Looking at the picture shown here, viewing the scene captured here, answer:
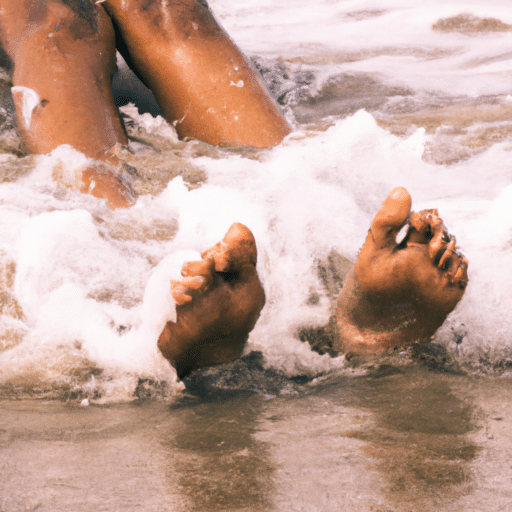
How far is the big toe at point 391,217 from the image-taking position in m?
1.24

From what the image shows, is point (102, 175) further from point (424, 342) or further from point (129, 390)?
point (424, 342)

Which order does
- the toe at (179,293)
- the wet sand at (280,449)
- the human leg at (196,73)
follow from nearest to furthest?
the wet sand at (280,449) < the toe at (179,293) < the human leg at (196,73)

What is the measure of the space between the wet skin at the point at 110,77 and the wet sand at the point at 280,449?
0.91 meters

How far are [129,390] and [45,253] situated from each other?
53 cm

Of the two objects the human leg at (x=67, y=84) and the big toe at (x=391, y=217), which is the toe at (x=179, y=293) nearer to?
the big toe at (x=391, y=217)

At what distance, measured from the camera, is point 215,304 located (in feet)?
4.12

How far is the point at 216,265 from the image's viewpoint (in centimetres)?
126

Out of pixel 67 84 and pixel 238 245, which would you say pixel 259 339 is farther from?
pixel 67 84

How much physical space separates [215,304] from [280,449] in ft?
1.29

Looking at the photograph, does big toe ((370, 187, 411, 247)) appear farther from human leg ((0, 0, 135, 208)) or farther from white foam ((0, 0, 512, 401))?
human leg ((0, 0, 135, 208))

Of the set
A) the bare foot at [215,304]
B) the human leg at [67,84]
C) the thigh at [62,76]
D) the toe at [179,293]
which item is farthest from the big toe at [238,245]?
the thigh at [62,76]

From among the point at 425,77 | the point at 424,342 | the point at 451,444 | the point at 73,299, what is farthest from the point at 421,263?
the point at 425,77

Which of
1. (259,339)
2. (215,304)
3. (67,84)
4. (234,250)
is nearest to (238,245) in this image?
(234,250)

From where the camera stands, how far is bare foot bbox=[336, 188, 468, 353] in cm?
126
